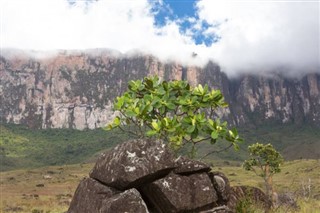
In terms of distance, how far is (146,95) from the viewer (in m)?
11.5

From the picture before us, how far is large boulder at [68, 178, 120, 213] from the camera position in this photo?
10109 mm

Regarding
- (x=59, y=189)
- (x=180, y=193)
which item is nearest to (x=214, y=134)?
(x=180, y=193)

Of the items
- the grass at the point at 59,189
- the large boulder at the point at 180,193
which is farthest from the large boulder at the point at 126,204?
the grass at the point at 59,189

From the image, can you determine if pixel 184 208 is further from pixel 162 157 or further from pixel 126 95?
pixel 126 95

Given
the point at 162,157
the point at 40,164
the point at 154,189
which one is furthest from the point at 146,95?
the point at 40,164

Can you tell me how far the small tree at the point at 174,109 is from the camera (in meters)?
10.9

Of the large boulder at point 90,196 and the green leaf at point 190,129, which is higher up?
the green leaf at point 190,129

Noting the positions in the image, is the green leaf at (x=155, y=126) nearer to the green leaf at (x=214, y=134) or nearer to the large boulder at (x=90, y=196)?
the green leaf at (x=214, y=134)

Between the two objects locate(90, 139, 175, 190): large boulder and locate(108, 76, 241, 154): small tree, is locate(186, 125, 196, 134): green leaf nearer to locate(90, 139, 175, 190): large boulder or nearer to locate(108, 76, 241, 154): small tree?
locate(108, 76, 241, 154): small tree

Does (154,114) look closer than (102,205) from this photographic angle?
No

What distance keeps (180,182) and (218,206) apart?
115 cm

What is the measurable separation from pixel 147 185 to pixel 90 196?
1.43 metres

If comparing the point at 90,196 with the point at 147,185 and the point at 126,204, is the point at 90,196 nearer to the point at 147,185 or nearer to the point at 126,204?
the point at 126,204

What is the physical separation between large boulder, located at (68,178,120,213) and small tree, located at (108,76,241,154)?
1698 mm
